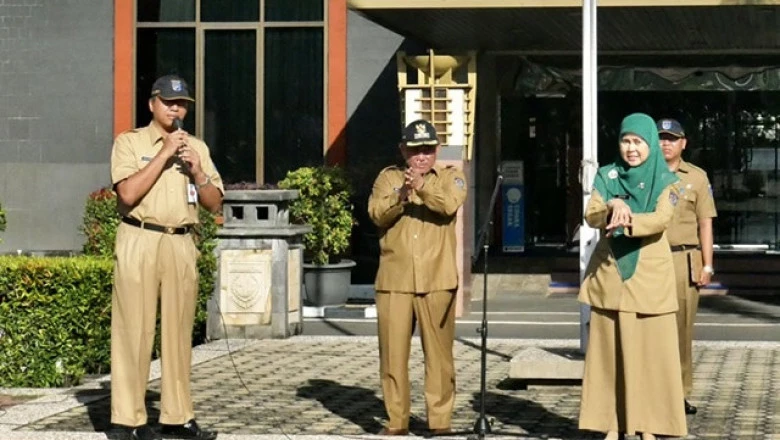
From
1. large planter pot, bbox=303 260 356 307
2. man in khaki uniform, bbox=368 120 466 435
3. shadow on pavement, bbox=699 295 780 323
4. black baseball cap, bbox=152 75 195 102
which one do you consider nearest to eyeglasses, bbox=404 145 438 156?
man in khaki uniform, bbox=368 120 466 435

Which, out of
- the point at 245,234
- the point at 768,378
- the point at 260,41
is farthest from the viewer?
the point at 260,41

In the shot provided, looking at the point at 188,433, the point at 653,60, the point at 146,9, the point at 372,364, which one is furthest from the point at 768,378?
the point at 146,9

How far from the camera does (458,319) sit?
61.4 feet

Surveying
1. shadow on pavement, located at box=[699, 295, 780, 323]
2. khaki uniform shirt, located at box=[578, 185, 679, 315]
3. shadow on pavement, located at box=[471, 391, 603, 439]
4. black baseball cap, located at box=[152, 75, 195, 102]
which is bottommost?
shadow on pavement, located at box=[471, 391, 603, 439]

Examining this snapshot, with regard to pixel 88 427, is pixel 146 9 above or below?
above

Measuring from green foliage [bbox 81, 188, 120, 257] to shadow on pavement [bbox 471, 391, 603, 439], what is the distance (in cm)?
468

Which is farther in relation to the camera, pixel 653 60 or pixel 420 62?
pixel 653 60

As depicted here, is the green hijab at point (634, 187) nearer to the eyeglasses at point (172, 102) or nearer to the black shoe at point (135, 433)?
the eyeglasses at point (172, 102)

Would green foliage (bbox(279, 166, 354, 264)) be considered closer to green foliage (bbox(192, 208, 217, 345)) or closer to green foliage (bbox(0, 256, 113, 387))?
green foliage (bbox(192, 208, 217, 345))

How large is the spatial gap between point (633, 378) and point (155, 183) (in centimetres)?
295

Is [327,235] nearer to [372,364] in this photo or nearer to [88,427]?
[372,364]

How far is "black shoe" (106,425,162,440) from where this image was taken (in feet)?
32.7

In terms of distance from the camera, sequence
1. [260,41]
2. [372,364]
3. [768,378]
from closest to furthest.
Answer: [768,378], [372,364], [260,41]

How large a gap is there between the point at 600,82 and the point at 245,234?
27.2 feet
